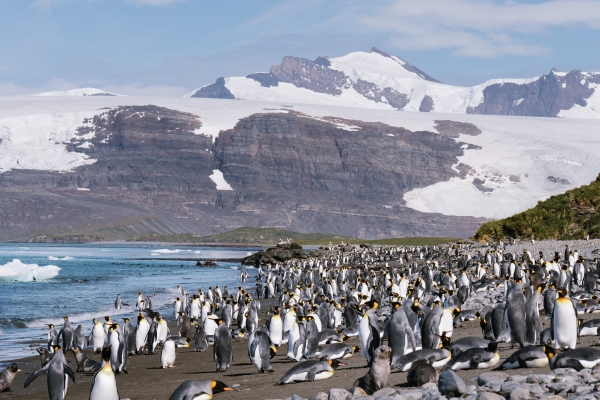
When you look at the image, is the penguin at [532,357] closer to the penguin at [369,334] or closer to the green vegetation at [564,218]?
the penguin at [369,334]

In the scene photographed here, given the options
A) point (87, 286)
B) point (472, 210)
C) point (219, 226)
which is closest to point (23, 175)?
point (219, 226)

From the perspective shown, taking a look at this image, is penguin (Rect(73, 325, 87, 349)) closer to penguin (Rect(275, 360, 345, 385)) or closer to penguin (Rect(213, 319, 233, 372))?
penguin (Rect(213, 319, 233, 372))

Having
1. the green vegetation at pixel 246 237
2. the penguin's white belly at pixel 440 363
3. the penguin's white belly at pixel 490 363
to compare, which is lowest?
the green vegetation at pixel 246 237

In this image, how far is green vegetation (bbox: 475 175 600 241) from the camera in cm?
4290

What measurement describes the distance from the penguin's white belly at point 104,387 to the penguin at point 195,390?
1.14 metres

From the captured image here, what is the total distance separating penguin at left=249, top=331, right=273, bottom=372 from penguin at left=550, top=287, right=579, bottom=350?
444cm

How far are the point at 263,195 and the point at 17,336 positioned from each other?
175 m

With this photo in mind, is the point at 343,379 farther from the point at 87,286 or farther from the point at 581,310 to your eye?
the point at 87,286

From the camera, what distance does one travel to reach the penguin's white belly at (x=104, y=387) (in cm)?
956

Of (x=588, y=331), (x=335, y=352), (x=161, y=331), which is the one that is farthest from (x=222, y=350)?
(x=588, y=331)

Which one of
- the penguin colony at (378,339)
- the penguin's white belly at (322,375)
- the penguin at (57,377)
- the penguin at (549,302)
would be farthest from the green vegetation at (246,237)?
the penguin's white belly at (322,375)

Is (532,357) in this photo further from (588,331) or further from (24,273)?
(24,273)

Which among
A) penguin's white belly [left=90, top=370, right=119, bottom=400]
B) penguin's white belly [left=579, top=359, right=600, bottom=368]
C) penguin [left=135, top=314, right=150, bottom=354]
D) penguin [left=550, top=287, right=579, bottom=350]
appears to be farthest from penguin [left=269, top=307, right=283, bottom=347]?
penguin's white belly [left=579, top=359, right=600, bottom=368]

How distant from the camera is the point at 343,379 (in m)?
10.4
